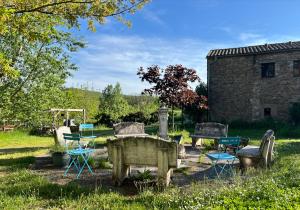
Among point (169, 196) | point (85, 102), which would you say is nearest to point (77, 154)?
point (169, 196)

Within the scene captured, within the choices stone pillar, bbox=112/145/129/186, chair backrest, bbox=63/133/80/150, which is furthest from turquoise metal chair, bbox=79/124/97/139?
stone pillar, bbox=112/145/129/186

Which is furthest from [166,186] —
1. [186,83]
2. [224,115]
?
[224,115]

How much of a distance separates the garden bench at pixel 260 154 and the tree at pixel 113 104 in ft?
61.2

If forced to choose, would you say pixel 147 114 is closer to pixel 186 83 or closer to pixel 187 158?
pixel 186 83

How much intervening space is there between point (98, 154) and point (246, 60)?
620 inches

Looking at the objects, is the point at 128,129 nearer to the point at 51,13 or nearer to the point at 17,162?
the point at 17,162

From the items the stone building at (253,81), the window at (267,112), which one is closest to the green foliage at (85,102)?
the stone building at (253,81)

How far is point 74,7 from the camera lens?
6.05 metres

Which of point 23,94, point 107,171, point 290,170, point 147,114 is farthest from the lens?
point 147,114

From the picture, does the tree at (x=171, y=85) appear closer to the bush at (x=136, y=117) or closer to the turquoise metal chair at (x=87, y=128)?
the turquoise metal chair at (x=87, y=128)

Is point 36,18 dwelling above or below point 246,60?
below

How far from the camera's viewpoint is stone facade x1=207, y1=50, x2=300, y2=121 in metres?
20.6

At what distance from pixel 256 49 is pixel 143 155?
18.6 metres

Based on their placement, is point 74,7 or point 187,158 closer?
point 74,7
